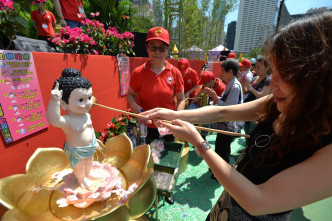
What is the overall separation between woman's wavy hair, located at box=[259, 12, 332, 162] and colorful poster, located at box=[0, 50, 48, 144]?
1766mm

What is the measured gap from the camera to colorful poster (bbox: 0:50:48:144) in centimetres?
125

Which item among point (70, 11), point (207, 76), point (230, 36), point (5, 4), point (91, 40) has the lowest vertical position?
point (207, 76)

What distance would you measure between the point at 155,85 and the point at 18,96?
1301 mm

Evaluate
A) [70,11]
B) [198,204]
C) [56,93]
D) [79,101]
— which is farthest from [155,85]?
[70,11]

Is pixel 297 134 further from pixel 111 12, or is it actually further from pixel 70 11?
pixel 111 12

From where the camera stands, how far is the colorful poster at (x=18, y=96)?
125 centimetres

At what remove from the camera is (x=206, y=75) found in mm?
3250

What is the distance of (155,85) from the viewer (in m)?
2.06

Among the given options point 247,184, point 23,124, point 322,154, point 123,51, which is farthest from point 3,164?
point 123,51

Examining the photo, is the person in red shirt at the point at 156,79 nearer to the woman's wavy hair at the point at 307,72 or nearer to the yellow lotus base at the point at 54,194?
the yellow lotus base at the point at 54,194

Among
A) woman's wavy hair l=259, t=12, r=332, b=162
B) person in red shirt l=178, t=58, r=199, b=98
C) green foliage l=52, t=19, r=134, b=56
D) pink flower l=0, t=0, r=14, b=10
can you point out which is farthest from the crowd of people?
person in red shirt l=178, t=58, r=199, b=98

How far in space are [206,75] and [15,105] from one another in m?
2.85

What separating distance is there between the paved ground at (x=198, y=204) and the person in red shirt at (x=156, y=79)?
4.42 ft

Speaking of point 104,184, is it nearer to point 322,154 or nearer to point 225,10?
point 322,154
